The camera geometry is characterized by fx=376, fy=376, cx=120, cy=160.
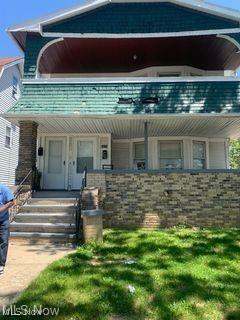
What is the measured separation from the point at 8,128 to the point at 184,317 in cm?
2011


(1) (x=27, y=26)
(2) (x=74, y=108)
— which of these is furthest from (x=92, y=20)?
(2) (x=74, y=108)

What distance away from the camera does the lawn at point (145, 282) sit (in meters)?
5.02

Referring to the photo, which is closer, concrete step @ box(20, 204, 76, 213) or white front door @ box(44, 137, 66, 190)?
concrete step @ box(20, 204, 76, 213)

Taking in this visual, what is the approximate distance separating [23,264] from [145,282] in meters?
2.58

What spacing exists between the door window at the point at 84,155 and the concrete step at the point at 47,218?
441cm

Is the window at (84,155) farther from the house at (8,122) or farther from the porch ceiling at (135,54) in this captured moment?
the house at (8,122)

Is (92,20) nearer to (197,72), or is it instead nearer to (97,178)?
(197,72)

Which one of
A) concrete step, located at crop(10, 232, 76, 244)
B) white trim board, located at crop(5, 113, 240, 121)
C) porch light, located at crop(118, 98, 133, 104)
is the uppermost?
porch light, located at crop(118, 98, 133, 104)

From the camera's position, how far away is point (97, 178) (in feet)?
38.3

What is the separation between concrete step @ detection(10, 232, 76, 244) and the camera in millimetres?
9508

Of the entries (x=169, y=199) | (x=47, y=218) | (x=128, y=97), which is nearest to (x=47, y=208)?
(x=47, y=218)

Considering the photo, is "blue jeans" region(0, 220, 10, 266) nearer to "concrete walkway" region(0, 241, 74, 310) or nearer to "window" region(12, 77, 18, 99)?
"concrete walkway" region(0, 241, 74, 310)

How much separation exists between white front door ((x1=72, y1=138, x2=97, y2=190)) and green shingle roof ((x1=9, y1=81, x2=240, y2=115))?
2719mm

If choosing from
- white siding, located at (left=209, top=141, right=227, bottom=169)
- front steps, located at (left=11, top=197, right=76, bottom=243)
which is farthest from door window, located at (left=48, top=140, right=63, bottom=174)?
white siding, located at (left=209, top=141, right=227, bottom=169)
